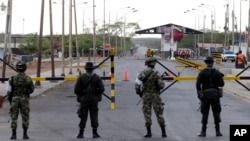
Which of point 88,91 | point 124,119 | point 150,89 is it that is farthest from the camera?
point 124,119

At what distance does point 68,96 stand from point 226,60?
66.4m

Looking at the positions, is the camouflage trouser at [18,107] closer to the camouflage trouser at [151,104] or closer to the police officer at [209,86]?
the camouflage trouser at [151,104]

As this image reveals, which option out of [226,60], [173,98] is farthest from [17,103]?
[226,60]

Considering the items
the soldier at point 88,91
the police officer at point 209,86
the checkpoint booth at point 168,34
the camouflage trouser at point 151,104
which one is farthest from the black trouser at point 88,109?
the checkpoint booth at point 168,34

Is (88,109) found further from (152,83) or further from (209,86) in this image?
(209,86)

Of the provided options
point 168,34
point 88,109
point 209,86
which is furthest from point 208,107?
point 168,34

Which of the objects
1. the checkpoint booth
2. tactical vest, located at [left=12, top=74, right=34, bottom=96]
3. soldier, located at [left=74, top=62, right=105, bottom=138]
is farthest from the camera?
the checkpoint booth

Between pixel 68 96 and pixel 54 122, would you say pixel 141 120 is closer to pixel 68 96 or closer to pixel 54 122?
pixel 54 122

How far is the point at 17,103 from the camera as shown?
44.9 feet

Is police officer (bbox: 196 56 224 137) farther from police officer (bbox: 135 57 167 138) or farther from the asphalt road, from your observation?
police officer (bbox: 135 57 167 138)

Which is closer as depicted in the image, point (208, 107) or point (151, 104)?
point (151, 104)

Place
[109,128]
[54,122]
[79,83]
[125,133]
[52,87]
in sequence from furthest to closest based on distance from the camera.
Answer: [52,87]
[54,122]
[109,128]
[125,133]
[79,83]

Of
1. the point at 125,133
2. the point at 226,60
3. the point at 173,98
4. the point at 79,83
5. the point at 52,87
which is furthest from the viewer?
the point at 226,60

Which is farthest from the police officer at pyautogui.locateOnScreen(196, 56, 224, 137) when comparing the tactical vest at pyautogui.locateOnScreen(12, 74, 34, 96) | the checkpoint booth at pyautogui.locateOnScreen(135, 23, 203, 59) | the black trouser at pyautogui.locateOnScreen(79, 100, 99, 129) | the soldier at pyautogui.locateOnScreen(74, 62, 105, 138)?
the checkpoint booth at pyautogui.locateOnScreen(135, 23, 203, 59)
